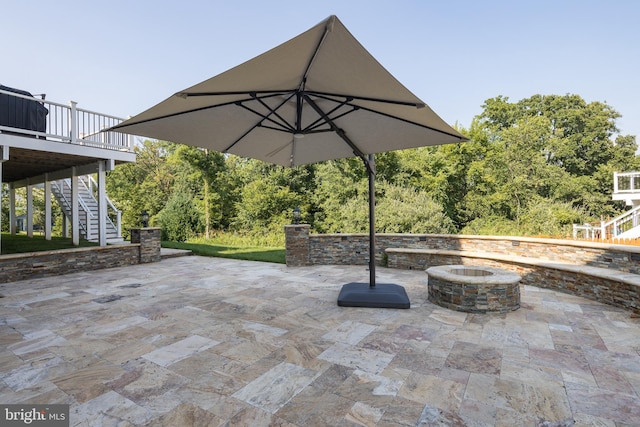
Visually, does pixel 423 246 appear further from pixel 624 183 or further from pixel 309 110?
pixel 624 183

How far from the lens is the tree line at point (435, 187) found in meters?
16.4

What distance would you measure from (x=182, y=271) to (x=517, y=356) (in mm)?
6603

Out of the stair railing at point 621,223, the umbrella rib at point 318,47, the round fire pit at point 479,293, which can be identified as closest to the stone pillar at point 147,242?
the umbrella rib at point 318,47

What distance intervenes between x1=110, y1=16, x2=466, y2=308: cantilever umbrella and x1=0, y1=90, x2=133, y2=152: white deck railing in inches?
167

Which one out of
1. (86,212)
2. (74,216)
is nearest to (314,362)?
(74,216)

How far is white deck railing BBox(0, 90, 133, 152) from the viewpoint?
23.8ft

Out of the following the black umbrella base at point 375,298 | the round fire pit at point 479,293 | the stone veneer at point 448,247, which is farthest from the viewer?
the stone veneer at point 448,247

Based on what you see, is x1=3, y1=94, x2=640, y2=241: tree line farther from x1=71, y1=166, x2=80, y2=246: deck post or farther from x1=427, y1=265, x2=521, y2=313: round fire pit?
x1=427, y1=265, x2=521, y2=313: round fire pit

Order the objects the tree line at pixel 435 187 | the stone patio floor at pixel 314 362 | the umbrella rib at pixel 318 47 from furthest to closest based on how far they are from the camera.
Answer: the tree line at pixel 435 187, the umbrella rib at pixel 318 47, the stone patio floor at pixel 314 362

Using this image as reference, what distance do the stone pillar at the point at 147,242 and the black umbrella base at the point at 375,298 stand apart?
20.5 feet

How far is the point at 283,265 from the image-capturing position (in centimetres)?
792

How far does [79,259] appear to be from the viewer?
7.25 m

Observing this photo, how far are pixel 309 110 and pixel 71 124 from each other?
6.58 meters

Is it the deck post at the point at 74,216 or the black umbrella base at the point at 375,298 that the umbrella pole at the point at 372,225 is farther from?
the deck post at the point at 74,216
